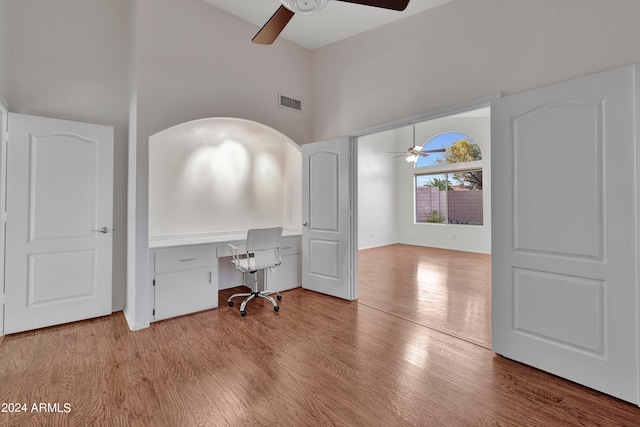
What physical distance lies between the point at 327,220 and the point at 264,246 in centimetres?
97

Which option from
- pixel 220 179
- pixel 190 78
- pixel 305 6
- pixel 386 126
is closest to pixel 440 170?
pixel 386 126

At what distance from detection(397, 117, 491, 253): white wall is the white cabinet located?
6880 millimetres

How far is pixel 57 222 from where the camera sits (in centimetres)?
306

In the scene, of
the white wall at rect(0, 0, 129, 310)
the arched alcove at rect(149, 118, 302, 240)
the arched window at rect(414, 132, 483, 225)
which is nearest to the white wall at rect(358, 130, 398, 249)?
the arched window at rect(414, 132, 483, 225)

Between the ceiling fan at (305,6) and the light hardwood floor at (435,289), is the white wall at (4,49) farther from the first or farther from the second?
the light hardwood floor at (435,289)

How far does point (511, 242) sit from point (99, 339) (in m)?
3.77

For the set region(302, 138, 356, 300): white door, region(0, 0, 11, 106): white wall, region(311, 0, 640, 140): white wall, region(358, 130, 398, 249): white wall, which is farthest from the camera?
region(358, 130, 398, 249): white wall

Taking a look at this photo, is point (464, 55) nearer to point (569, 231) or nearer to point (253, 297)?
point (569, 231)

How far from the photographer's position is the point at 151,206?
3.89 meters

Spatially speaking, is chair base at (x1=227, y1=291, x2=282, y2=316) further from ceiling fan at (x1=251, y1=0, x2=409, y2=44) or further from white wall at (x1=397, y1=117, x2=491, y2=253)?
white wall at (x1=397, y1=117, x2=491, y2=253)

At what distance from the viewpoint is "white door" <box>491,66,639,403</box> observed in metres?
1.89

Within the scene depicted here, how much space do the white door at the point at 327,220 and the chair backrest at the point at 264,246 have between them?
2.28ft

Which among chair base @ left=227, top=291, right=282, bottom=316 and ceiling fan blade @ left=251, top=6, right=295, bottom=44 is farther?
chair base @ left=227, top=291, right=282, bottom=316

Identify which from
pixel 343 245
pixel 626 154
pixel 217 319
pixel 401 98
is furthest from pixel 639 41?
pixel 217 319
